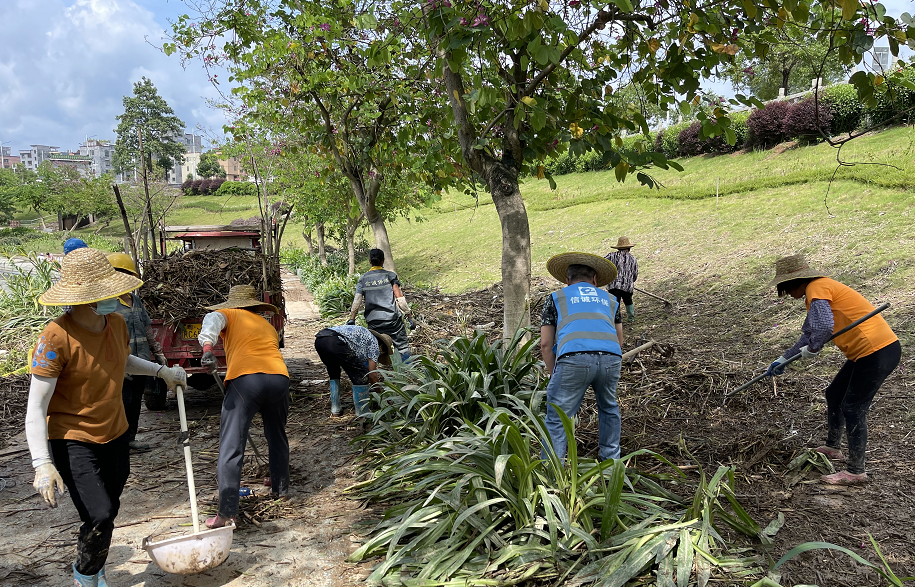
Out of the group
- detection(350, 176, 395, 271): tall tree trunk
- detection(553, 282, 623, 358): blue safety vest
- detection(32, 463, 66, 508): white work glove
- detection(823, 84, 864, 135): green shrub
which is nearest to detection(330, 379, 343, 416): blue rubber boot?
detection(553, 282, 623, 358): blue safety vest

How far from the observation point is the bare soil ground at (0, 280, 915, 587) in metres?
3.42

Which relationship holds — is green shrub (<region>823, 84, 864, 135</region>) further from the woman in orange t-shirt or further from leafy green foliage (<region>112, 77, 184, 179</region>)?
leafy green foliage (<region>112, 77, 184, 179</region>)

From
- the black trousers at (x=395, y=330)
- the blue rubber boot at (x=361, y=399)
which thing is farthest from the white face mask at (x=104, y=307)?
the black trousers at (x=395, y=330)

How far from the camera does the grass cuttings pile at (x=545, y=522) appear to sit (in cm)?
301

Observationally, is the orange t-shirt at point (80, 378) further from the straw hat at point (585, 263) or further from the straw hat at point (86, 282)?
the straw hat at point (585, 263)

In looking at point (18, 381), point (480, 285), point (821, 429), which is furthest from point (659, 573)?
point (480, 285)

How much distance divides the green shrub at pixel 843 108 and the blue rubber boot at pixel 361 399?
58.7ft

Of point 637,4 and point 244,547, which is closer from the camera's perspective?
point 244,547

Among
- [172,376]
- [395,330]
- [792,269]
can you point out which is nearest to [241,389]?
[172,376]

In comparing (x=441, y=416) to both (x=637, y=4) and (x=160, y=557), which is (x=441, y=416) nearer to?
(x=160, y=557)

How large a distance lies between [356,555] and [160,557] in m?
1.01

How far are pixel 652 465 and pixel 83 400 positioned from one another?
3.53m

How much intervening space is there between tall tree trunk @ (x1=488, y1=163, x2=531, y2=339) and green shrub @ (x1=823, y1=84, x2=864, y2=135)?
1657 centimetres

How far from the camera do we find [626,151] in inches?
179
